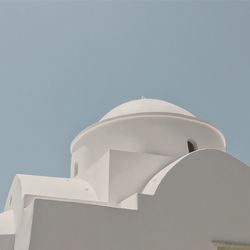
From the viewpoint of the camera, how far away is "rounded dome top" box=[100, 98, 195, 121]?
11.7 metres

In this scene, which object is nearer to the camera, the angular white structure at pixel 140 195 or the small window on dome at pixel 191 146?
the angular white structure at pixel 140 195

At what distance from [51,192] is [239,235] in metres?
4.60

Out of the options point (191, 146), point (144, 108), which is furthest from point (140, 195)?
point (144, 108)

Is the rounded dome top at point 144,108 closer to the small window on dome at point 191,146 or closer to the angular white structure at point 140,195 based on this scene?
the angular white structure at point 140,195

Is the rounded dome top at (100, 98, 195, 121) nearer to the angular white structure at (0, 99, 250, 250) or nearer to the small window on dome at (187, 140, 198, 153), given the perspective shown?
the angular white structure at (0, 99, 250, 250)

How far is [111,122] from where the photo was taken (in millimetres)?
11414

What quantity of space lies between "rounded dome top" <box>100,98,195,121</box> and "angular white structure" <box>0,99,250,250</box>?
0.07 metres

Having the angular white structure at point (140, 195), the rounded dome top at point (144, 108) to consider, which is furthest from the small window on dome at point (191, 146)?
the rounded dome top at point (144, 108)

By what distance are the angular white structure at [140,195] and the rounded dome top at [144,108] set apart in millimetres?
69

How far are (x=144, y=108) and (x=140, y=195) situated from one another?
385 centimetres

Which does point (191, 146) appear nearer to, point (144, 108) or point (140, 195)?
point (144, 108)

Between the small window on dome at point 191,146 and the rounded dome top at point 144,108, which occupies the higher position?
the rounded dome top at point 144,108

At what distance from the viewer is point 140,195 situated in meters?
8.62

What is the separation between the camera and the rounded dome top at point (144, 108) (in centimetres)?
1171
